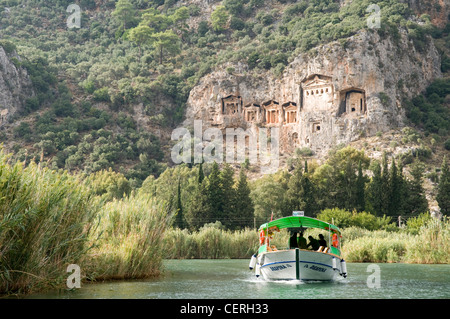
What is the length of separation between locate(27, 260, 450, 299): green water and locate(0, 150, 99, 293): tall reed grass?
0.53 metres

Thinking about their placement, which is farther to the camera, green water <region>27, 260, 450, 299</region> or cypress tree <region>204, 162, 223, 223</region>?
cypress tree <region>204, 162, 223, 223</region>

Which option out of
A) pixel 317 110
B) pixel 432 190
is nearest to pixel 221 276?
pixel 432 190

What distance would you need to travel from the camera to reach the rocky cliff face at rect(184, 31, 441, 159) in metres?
77.1

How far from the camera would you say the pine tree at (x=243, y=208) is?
165ft

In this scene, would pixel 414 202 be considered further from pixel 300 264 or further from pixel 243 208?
pixel 300 264

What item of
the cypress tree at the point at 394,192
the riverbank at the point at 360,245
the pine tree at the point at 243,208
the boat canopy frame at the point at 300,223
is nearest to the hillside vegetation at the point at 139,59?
the pine tree at the point at 243,208

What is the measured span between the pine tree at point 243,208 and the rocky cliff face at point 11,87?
137ft

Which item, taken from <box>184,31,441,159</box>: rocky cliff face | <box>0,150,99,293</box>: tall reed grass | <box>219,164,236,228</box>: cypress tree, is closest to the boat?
<box>0,150,99,293</box>: tall reed grass

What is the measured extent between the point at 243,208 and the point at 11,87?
153 feet

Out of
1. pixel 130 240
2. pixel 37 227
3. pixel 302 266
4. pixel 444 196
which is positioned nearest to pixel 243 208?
pixel 444 196

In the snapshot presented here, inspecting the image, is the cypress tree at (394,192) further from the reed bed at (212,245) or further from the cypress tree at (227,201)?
the reed bed at (212,245)

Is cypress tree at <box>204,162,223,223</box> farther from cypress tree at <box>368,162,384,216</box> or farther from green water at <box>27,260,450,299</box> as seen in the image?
green water at <box>27,260,450,299</box>

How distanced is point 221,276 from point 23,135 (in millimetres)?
62490

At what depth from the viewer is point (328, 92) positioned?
Result: 79.5 meters
